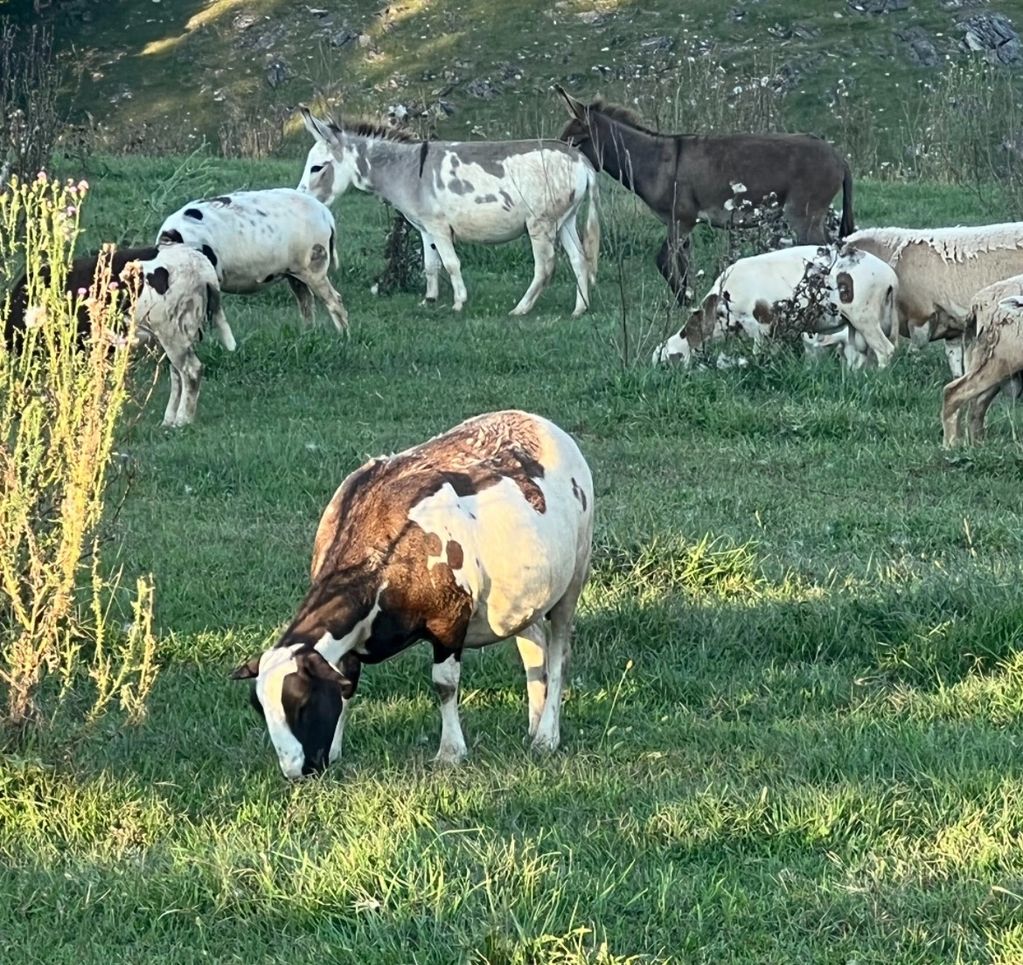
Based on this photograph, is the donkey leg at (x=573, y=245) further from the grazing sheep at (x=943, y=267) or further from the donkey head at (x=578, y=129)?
the grazing sheep at (x=943, y=267)

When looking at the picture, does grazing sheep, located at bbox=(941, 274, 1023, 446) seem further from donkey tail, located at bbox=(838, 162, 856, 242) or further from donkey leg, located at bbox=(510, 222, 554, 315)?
donkey leg, located at bbox=(510, 222, 554, 315)

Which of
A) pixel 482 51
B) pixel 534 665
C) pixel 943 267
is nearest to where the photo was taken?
pixel 534 665

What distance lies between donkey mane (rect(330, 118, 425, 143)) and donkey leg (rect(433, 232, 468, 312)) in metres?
1.64

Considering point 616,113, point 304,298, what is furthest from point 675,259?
point 304,298

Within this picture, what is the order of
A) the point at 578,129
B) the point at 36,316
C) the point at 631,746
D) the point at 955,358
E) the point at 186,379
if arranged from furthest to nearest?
the point at 578,129
the point at 955,358
the point at 186,379
the point at 631,746
the point at 36,316

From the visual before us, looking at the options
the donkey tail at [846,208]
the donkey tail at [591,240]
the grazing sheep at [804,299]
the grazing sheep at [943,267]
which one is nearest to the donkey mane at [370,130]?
the donkey tail at [591,240]

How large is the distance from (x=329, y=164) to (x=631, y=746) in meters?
13.0

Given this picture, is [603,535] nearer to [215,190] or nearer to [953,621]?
[953,621]

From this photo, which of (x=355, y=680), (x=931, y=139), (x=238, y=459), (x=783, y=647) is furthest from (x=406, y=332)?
(x=931, y=139)

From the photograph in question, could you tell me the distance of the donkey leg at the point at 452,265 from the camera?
16.0 metres

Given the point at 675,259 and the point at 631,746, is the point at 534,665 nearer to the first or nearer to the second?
the point at 631,746

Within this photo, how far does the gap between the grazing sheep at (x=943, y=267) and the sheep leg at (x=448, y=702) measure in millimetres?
8190

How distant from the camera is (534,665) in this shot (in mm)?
5855

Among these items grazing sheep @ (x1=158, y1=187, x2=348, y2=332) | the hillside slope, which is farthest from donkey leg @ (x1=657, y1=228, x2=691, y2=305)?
→ the hillside slope
